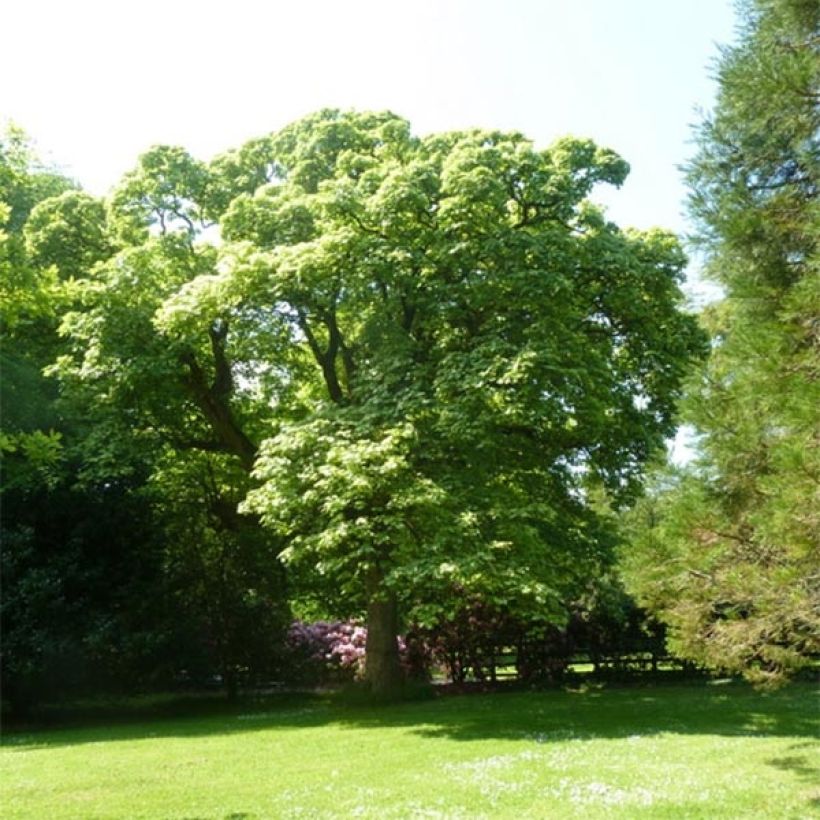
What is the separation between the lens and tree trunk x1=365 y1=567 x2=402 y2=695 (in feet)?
59.9

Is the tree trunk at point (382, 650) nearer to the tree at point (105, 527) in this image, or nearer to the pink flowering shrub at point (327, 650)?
the pink flowering shrub at point (327, 650)

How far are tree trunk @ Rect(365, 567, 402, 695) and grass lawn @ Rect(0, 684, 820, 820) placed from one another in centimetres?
79

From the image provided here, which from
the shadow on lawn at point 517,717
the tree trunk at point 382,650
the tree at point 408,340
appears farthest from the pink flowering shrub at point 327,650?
the tree trunk at point 382,650

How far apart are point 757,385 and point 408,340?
1116 cm

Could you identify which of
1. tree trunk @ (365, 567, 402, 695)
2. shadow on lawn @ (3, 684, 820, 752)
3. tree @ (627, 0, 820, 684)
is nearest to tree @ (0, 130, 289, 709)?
A: shadow on lawn @ (3, 684, 820, 752)

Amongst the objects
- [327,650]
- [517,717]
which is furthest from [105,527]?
[517,717]

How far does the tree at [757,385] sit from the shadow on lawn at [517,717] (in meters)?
3.44

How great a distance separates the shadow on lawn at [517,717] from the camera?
1320 cm

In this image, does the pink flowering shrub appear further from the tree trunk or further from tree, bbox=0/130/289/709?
the tree trunk

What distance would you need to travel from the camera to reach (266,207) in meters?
18.3

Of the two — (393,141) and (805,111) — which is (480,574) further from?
(393,141)

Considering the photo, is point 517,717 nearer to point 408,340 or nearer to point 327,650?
point 408,340

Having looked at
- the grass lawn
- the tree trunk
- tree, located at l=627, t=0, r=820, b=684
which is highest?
tree, located at l=627, t=0, r=820, b=684

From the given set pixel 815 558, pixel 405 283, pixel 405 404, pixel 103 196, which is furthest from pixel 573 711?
pixel 103 196
